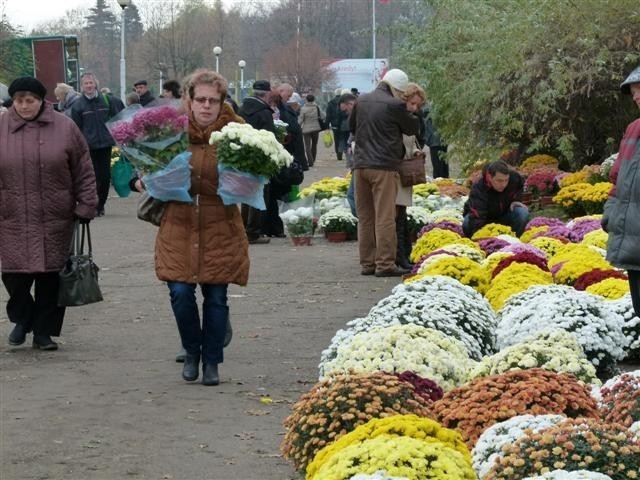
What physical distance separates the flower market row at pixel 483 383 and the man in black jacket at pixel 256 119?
5651 mm

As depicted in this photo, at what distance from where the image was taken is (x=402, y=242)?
13.6m

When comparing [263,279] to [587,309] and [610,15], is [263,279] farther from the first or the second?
[610,15]

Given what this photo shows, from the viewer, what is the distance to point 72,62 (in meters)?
37.6

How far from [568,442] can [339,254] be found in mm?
11057

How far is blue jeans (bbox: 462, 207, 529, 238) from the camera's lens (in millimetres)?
13344

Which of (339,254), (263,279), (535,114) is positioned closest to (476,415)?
(263,279)

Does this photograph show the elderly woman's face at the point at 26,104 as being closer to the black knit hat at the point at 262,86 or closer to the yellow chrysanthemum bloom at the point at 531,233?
the yellow chrysanthemum bloom at the point at 531,233

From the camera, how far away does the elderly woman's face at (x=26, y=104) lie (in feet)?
30.7

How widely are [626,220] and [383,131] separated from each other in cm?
654

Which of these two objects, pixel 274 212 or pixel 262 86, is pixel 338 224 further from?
pixel 262 86

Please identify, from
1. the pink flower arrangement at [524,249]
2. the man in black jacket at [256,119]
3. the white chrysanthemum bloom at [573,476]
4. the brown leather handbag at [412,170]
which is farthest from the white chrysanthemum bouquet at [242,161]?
the man in black jacket at [256,119]

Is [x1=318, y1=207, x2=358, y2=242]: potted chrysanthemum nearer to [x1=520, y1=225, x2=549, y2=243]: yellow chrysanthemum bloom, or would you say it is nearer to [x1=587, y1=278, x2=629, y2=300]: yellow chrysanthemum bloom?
[x1=520, y1=225, x2=549, y2=243]: yellow chrysanthemum bloom

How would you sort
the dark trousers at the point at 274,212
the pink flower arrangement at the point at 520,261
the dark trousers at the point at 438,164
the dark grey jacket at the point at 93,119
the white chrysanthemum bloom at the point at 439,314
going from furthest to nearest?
1. the dark trousers at the point at 438,164
2. the dark grey jacket at the point at 93,119
3. the dark trousers at the point at 274,212
4. the pink flower arrangement at the point at 520,261
5. the white chrysanthemum bloom at the point at 439,314

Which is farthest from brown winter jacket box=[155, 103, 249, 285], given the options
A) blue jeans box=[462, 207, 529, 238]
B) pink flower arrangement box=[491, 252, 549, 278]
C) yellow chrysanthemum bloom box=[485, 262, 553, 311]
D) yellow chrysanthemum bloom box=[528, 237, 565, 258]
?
blue jeans box=[462, 207, 529, 238]
